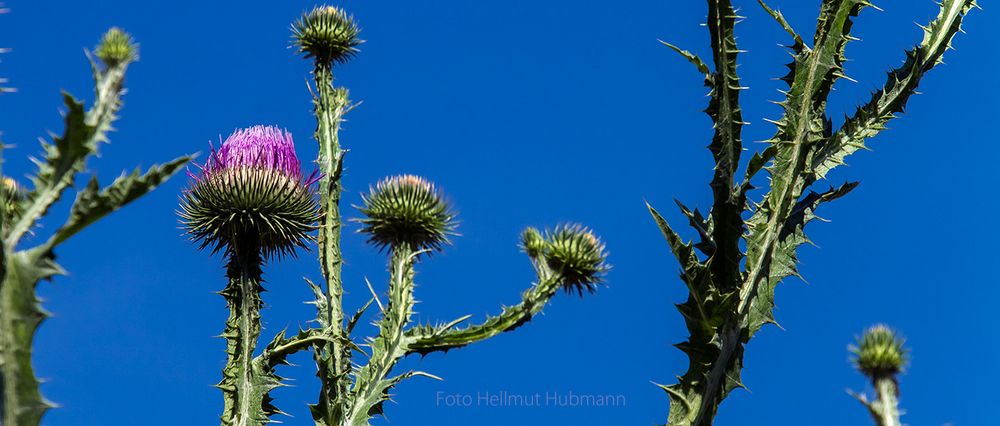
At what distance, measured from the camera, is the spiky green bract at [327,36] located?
8.33 meters

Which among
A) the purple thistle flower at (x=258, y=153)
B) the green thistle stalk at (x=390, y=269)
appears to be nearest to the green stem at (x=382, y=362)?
the green thistle stalk at (x=390, y=269)

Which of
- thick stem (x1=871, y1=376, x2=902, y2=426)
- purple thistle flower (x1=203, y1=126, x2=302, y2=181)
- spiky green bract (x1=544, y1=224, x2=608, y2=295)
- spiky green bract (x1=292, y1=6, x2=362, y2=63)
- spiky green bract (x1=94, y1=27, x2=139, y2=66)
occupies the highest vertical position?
spiky green bract (x1=292, y1=6, x2=362, y2=63)

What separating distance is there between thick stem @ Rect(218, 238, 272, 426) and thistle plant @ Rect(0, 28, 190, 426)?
9.43 ft

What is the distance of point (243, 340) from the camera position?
668 cm

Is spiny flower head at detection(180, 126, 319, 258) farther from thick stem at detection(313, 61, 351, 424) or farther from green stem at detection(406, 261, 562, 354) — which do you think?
green stem at detection(406, 261, 562, 354)

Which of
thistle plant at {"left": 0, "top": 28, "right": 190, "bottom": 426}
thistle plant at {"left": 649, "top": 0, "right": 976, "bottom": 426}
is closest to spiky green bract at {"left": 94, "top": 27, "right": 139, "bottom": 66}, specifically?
thistle plant at {"left": 0, "top": 28, "right": 190, "bottom": 426}

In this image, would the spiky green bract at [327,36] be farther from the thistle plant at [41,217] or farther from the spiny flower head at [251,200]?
the thistle plant at [41,217]

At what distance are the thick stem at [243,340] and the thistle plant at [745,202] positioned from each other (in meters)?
2.33

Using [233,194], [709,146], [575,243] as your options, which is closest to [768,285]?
[709,146]

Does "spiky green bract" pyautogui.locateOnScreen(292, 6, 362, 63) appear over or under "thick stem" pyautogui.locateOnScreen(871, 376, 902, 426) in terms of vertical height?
over

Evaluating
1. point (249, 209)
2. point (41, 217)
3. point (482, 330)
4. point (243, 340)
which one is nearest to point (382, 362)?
point (482, 330)

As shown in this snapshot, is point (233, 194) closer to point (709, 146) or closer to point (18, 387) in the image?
point (709, 146)

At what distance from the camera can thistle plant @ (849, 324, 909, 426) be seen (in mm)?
2771

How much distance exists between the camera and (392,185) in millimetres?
7758
